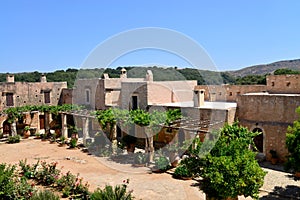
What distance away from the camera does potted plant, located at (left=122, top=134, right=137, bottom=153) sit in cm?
1612

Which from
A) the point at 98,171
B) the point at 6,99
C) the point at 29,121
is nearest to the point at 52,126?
the point at 29,121

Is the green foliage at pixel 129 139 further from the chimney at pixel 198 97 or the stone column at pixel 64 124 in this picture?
the stone column at pixel 64 124

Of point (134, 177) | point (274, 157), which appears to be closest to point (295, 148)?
point (274, 157)

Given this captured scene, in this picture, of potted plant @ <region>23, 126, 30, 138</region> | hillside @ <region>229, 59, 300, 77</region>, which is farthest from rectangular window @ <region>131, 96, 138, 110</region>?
hillside @ <region>229, 59, 300, 77</region>

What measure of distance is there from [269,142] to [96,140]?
1021cm

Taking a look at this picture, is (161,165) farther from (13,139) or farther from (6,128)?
(6,128)

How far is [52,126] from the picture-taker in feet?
76.3

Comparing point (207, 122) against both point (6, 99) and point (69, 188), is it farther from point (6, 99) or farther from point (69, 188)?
point (6, 99)

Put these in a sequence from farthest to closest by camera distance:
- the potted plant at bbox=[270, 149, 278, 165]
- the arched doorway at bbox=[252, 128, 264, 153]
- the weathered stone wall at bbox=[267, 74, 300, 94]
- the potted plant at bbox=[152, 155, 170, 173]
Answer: the weathered stone wall at bbox=[267, 74, 300, 94]
the arched doorway at bbox=[252, 128, 264, 153]
the potted plant at bbox=[270, 149, 278, 165]
the potted plant at bbox=[152, 155, 170, 173]

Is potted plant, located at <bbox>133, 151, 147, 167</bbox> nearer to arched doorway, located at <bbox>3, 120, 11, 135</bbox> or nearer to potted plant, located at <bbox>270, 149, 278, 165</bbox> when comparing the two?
potted plant, located at <bbox>270, 149, 278, 165</bbox>

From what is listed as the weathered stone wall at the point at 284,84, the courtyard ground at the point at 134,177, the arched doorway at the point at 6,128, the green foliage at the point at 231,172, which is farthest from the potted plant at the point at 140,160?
the arched doorway at the point at 6,128

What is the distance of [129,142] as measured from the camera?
53.1ft

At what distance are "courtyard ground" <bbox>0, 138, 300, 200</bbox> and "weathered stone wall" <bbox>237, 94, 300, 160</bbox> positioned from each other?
3.83ft

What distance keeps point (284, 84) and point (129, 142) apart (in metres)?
10.5
